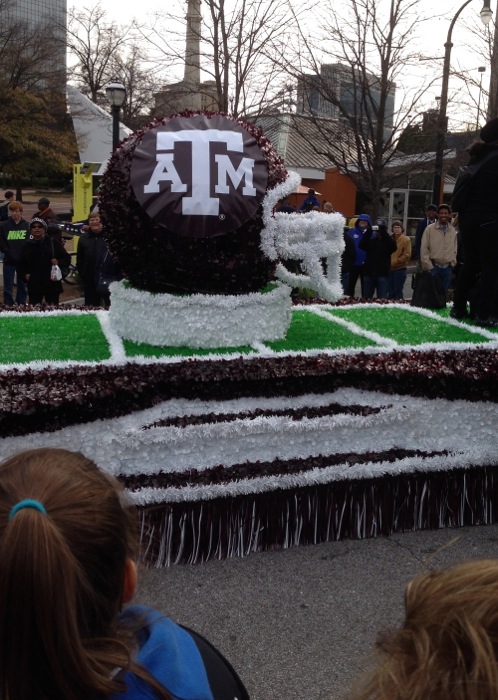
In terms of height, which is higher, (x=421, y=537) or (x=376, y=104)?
(x=376, y=104)

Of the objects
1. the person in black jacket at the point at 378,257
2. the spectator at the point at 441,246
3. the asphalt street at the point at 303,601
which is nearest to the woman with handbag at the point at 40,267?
the person in black jacket at the point at 378,257

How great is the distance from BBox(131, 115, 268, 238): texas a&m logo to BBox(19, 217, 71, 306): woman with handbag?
4.74 m

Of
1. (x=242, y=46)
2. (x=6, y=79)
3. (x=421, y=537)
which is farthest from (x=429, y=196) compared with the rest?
(x=421, y=537)

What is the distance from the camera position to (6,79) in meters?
30.8

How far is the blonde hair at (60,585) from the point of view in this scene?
103 cm

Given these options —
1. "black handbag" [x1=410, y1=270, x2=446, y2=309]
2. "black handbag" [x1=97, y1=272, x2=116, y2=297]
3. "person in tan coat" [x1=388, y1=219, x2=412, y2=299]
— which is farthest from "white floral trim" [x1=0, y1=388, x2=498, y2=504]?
"person in tan coat" [x1=388, y1=219, x2=412, y2=299]

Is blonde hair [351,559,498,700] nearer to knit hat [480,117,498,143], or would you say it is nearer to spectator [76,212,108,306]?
knit hat [480,117,498,143]

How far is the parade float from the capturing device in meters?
3.63

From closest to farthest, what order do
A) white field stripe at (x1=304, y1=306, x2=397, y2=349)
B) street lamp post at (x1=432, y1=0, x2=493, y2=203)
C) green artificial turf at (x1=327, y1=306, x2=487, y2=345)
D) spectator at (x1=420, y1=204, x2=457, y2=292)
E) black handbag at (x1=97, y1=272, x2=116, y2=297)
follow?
white field stripe at (x1=304, y1=306, x2=397, y2=349) → green artificial turf at (x1=327, y1=306, x2=487, y2=345) → black handbag at (x1=97, y1=272, x2=116, y2=297) → spectator at (x1=420, y1=204, x2=457, y2=292) → street lamp post at (x1=432, y1=0, x2=493, y2=203)

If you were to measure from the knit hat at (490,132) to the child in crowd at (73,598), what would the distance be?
4.25m

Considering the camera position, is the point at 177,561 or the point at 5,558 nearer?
the point at 5,558

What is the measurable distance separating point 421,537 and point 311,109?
1148 cm

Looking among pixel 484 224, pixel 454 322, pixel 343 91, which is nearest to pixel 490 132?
pixel 484 224

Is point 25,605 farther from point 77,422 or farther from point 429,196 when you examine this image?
point 429,196
